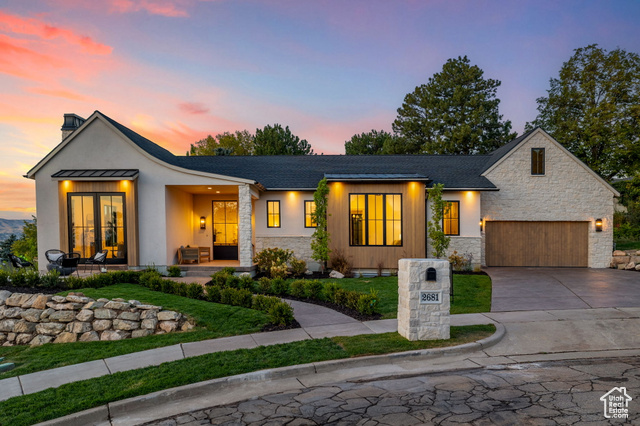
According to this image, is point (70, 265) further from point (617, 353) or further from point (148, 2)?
point (617, 353)

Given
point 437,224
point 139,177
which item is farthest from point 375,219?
point 139,177

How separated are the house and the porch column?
0.04m

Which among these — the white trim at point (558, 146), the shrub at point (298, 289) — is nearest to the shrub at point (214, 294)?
the shrub at point (298, 289)

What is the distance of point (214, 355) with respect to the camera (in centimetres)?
624

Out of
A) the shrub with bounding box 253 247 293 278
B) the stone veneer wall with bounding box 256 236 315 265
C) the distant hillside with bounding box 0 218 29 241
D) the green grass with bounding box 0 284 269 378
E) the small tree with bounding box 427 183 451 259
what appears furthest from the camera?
the distant hillside with bounding box 0 218 29 241

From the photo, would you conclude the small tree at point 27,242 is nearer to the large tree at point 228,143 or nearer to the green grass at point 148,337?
the large tree at point 228,143

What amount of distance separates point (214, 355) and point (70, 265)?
26.6ft

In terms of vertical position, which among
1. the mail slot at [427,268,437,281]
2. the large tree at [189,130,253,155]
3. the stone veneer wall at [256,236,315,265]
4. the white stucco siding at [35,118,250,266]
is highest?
the large tree at [189,130,253,155]

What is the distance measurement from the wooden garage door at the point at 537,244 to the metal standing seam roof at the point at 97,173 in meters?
15.8

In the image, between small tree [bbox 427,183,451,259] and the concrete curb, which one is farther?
small tree [bbox 427,183,451,259]

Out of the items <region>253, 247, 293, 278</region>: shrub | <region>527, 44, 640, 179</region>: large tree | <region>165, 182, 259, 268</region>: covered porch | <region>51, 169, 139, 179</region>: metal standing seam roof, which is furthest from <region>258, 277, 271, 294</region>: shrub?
<region>527, 44, 640, 179</region>: large tree

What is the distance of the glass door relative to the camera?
17969 mm

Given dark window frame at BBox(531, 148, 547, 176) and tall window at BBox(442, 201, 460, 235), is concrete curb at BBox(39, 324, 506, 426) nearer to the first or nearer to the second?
tall window at BBox(442, 201, 460, 235)

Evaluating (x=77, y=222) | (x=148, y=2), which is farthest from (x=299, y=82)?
(x=77, y=222)
